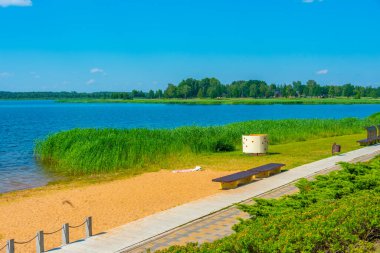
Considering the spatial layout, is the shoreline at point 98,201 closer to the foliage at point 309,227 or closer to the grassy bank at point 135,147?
the grassy bank at point 135,147

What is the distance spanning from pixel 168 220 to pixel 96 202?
160 inches

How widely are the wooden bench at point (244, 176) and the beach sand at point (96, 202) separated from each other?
430 millimetres

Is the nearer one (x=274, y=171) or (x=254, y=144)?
(x=274, y=171)

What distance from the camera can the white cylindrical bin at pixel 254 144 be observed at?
22141mm

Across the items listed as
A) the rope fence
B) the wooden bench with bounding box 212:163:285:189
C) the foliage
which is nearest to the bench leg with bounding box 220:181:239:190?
the wooden bench with bounding box 212:163:285:189

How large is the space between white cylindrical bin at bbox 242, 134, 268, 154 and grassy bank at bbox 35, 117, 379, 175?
1578 mm

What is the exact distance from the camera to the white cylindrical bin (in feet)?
72.6

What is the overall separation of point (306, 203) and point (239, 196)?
3886 mm

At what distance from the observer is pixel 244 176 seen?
47.0 feet

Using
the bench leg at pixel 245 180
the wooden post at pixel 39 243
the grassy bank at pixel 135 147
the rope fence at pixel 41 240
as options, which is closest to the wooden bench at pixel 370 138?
the grassy bank at pixel 135 147

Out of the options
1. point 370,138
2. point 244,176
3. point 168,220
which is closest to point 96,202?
point 168,220

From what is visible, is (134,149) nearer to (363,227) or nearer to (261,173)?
(261,173)

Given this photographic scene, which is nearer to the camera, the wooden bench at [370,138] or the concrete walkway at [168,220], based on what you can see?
the concrete walkway at [168,220]

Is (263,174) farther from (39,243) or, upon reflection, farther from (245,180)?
(39,243)
